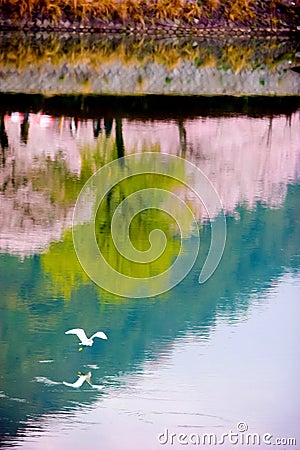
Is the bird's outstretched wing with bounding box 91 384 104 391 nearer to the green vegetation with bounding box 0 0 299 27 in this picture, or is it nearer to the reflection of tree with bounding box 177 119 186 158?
the reflection of tree with bounding box 177 119 186 158

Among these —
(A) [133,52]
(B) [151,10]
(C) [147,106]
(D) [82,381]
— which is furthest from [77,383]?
(B) [151,10]

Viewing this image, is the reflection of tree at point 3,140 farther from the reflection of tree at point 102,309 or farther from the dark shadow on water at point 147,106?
the reflection of tree at point 102,309

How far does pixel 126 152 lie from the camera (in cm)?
370

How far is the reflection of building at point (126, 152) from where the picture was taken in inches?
127

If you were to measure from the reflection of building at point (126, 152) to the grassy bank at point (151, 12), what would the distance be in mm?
1060

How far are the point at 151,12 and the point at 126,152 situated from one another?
156 cm

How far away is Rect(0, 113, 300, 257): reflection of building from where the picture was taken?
3217 millimetres

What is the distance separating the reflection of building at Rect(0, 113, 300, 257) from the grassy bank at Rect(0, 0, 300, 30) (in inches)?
41.7

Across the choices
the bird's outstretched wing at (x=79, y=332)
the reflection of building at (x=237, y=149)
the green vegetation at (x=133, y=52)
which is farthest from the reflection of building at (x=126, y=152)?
the green vegetation at (x=133, y=52)

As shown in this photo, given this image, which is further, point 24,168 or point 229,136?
point 229,136

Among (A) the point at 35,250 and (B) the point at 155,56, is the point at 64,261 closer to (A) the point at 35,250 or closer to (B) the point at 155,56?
(A) the point at 35,250

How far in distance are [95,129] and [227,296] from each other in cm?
134

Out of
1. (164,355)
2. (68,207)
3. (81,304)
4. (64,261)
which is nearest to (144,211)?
(68,207)

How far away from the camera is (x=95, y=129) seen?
392 centimetres
